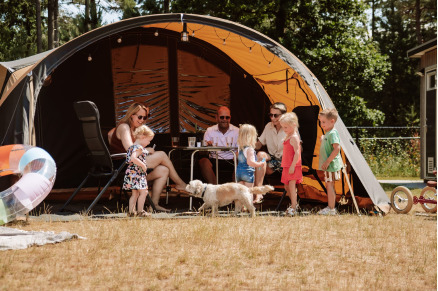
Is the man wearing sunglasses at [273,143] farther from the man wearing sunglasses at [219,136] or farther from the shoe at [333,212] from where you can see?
the shoe at [333,212]

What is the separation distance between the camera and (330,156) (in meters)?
6.24

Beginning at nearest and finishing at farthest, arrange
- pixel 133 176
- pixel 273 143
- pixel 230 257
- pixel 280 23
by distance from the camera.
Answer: pixel 230 257
pixel 133 176
pixel 273 143
pixel 280 23

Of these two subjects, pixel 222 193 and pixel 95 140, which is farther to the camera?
pixel 95 140

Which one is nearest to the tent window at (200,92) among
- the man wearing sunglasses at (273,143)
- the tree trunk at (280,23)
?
the man wearing sunglasses at (273,143)

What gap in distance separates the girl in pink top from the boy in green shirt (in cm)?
28

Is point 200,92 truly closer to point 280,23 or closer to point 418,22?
point 280,23

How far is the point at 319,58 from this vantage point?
16.7 m

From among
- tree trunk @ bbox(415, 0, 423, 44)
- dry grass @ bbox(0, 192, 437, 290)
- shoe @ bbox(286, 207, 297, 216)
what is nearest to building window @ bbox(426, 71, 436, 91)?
shoe @ bbox(286, 207, 297, 216)

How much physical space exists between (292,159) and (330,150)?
0.42 meters

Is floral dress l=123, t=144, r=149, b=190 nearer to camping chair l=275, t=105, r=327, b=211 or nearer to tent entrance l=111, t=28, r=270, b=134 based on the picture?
camping chair l=275, t=105, r=327, b=211

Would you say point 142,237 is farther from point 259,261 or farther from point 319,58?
point 319,58

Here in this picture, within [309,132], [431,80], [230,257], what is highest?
[431,80]

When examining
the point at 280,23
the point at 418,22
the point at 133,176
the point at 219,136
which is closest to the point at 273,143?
the point at 219,136

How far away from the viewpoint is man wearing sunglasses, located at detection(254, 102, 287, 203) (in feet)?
22.5
